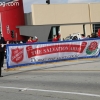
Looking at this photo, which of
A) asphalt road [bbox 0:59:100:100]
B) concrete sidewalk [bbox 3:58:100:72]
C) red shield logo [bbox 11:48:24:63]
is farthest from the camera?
red shield logo [bbox 11:48:24:63]

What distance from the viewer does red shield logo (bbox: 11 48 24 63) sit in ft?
53.3

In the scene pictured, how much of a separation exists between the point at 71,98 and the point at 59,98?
340 millimetres

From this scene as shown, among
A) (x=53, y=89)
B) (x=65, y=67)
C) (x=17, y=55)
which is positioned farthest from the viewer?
(x=17, y=55)

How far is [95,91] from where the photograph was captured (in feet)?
28.0

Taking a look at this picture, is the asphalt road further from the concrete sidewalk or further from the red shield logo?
the red shield logo

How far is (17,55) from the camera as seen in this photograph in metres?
16.4

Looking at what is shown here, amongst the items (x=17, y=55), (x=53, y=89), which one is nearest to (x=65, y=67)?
(x=17, y=55)

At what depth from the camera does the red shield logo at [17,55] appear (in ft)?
53.3

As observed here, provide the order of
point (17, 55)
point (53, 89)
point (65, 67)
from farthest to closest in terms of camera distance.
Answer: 1. point (17, 55)
2. point (65, 67)
3. point (53, 89)

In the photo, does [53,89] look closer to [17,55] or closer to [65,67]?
[65,67]

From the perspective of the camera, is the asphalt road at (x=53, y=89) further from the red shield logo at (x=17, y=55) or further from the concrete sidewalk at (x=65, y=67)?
the red shield logo at (x=17, y=55)

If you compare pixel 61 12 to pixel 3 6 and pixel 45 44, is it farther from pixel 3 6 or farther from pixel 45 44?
pixel 45 44

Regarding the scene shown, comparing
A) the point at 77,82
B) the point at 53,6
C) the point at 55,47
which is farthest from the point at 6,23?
the point at 77,82

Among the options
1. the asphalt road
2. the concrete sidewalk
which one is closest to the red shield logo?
the concrete sidewalk
